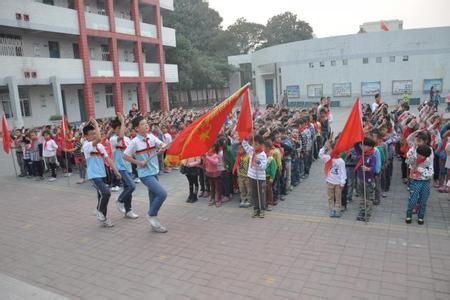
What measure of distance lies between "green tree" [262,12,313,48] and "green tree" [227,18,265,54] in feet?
3.96

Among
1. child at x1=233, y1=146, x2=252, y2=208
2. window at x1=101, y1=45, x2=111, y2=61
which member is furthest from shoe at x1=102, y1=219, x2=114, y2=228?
window at x1=101, y1=45, x2=111, y2=61

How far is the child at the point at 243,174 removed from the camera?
7.28 m

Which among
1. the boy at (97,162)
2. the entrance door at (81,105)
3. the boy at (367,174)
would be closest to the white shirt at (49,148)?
the boy at (97,162)

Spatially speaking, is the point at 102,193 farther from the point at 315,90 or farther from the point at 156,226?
the point at 315,90

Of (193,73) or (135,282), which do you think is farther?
(193,73)

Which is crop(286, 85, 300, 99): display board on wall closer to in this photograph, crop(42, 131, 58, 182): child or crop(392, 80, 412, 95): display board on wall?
crop(392, 80, 412, 95): display board on wall

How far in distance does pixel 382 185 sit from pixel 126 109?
86.6ft

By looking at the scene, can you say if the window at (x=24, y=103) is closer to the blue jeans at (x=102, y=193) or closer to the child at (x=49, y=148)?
the child at (x=49, y=148)

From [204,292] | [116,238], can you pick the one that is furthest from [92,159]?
[204,292]

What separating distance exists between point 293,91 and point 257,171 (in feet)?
94.4

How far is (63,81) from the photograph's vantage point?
22.8 m

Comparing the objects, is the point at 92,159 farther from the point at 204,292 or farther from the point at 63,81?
the point at 63,81

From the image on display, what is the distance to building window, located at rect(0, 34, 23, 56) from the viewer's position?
20.8 metres

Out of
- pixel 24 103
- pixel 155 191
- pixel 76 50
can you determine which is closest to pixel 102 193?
pixel 155 191
